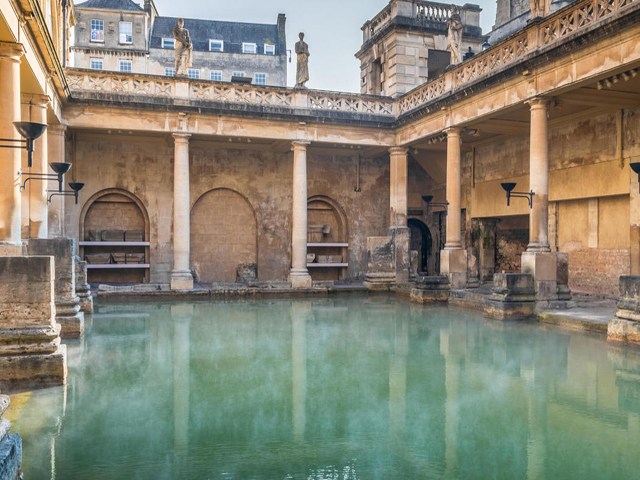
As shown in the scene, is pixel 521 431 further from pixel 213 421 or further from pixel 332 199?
pixel 332 199

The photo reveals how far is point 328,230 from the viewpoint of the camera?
71.4 ft

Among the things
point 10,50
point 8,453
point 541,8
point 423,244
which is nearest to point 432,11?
point 423,244

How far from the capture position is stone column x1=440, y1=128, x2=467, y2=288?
15.3 metres

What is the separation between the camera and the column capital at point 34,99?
11077 millimetres

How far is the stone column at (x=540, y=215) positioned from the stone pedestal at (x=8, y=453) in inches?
414

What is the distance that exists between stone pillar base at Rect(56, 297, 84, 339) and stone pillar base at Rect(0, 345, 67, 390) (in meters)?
2.83

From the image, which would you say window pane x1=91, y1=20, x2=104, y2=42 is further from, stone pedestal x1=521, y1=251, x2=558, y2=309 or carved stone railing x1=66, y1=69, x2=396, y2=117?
stone pedestal x1=521, y1=251, x2=558, y2=309

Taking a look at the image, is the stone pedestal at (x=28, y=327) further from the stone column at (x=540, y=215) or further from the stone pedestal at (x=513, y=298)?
the stone column at (x=540, y=215)

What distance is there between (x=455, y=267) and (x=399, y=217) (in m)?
3.65

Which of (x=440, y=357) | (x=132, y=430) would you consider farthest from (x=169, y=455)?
(x=440, y=357)

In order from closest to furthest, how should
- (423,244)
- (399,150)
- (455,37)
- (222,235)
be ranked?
(455,37) < (399,150) < (222,235) < (423,244)

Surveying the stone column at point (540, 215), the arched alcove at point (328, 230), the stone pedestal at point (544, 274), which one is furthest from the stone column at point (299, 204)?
the stone pedestal at point (544, 274)

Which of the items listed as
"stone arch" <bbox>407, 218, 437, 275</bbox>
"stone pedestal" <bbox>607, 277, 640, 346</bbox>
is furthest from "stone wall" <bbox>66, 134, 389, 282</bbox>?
"stone pedestal" <bbox>607, 277, 640, 346</bbox>

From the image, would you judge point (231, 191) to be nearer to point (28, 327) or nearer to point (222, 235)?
point (222, 235)
